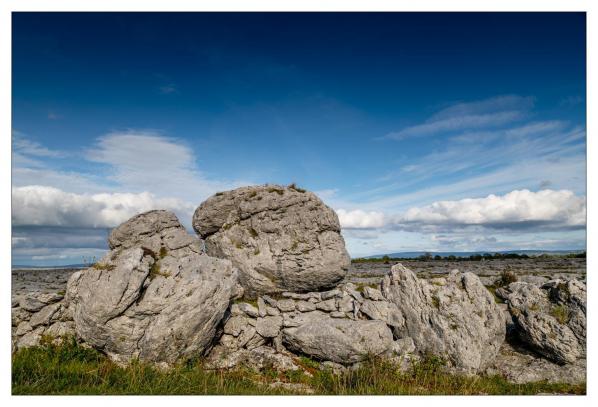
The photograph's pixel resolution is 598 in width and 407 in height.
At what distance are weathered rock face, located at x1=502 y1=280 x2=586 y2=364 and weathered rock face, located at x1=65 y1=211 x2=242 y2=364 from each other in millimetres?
14383

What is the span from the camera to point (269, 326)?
1812cm

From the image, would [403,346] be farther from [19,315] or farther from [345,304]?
[19,315]

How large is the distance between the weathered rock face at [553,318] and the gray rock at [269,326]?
1191 centimetres

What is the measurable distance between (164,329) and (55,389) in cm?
392

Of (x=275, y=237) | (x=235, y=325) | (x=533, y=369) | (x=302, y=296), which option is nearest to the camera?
(x=533, y=369)

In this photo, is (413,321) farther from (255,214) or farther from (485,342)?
(255,214)

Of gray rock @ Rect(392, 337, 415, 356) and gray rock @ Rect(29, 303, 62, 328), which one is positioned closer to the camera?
gray rock @ Rect(29, 303, 62, 328)

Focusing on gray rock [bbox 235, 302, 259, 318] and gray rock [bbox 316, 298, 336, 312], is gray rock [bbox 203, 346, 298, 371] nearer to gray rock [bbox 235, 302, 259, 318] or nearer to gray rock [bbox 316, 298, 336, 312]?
gray rock [bbox 235, 302, 259, 318]

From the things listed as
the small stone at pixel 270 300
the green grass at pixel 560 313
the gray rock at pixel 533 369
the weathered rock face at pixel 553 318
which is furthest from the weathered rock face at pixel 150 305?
the green grass at pixel 560 313

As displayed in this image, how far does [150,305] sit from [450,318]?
13233 millimetres

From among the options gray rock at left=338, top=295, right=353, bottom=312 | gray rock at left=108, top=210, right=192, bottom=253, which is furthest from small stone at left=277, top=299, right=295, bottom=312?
gray rock at left=108, top=210, right=192, bottom=253

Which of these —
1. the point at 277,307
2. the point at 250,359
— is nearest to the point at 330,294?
the point at 277,307

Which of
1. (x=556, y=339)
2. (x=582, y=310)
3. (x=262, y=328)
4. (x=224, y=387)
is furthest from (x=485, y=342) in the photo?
(x=224, y=387)

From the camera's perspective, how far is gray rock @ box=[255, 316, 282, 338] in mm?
17922
